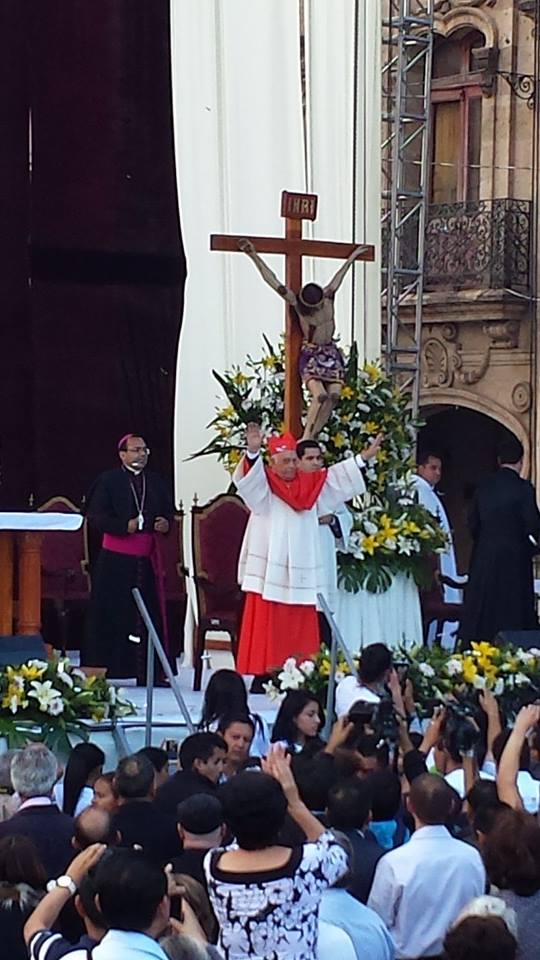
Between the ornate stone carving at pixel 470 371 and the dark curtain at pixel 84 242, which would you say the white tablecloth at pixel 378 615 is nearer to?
the dark curtain at pixel 84 242

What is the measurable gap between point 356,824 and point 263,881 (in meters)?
0.94

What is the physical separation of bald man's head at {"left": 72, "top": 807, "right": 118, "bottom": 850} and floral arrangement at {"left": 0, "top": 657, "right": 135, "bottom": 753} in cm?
315

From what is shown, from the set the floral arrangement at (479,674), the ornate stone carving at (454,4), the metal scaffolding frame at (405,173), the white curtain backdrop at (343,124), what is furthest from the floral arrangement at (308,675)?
the ornate stone carving at (454,4)

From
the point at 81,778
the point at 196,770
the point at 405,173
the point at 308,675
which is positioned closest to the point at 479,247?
the point at 405,173

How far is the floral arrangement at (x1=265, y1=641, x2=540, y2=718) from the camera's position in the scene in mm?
8633

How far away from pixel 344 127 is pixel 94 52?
6.11ft

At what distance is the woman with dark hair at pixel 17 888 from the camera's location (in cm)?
430

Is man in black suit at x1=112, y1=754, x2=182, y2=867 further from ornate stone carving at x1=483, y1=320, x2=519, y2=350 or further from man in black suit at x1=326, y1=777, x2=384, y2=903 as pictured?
ornate stone carving at x1=483, y1=320, x2=519, y2=350

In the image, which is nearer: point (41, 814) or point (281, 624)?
point (41, 814)

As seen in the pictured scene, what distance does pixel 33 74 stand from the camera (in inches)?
537

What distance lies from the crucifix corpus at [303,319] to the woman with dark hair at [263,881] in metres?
6.59

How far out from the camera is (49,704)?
8.43 m

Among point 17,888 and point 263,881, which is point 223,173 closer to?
point 17,888

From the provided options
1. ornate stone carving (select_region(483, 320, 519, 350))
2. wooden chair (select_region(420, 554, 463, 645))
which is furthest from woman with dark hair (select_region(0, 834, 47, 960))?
ornate stone carving (select_region(483, 320, 519, 350))
